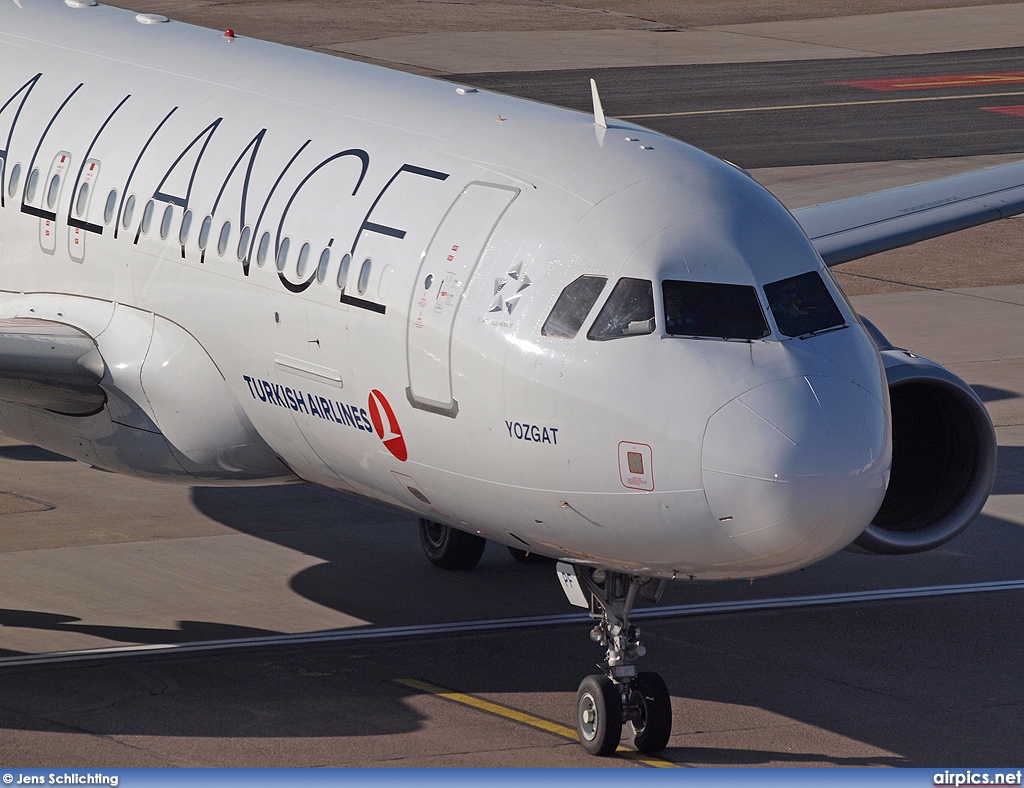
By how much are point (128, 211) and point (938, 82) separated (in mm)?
34950

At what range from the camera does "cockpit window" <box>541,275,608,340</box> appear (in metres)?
11.5

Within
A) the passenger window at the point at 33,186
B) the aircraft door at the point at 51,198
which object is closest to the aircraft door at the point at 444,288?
the aircraft door at the point at 51,198

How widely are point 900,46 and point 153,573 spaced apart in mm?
39684

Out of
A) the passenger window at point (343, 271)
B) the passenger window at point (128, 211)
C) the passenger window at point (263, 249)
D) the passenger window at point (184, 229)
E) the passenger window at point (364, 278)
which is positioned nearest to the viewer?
the passenger window at point (364, 278)

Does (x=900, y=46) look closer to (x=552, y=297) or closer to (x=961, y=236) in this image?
(x=961, y=236)

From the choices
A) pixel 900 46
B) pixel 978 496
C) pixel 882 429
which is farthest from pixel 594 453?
pixel 900 46

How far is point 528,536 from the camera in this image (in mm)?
12203

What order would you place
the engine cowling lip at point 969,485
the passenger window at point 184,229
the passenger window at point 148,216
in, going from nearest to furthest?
the engine cowling lip at point 969,485 < the passenger window at point 184,229 < the passenger window at point 148,216

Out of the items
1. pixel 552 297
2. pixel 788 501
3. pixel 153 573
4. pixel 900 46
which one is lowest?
pixel 153 573

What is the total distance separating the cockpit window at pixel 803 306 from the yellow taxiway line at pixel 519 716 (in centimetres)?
326

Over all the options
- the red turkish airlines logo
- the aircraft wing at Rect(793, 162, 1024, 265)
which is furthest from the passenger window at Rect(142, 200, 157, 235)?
the aircraft wing at Rect(793, 162, 1024, 265)

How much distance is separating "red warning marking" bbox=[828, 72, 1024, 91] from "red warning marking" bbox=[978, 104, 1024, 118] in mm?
2648

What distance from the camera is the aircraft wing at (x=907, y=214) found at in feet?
62.1

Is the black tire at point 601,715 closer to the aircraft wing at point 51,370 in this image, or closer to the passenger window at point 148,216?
the aircraft wing at point 51,370
